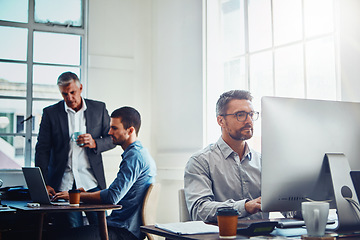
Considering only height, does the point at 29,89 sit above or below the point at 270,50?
below

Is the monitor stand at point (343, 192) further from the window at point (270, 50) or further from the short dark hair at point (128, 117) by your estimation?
the short dark hair at point (128, 117)

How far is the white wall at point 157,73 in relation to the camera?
4.37 m

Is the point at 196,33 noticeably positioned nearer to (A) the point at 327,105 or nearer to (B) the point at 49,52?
(B) the point at 49,52

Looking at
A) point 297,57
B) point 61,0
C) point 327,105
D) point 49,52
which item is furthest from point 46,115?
point 327,105

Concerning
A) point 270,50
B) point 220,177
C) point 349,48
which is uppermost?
point 270,50

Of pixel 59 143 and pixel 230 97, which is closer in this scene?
pixel 230 97

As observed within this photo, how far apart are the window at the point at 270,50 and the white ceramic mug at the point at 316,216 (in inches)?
53.3

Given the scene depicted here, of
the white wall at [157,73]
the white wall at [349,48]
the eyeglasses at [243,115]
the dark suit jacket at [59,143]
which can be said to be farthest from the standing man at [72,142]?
the white wall at [349,48]

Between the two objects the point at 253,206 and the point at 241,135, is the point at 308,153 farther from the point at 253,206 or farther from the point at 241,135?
the point at 241,135

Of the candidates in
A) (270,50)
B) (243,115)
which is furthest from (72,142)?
(243,115)

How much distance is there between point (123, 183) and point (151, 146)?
2178mm

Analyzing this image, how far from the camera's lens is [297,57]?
3236mm

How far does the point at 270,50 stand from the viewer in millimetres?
3543

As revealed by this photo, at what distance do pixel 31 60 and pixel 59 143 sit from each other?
127 cm
